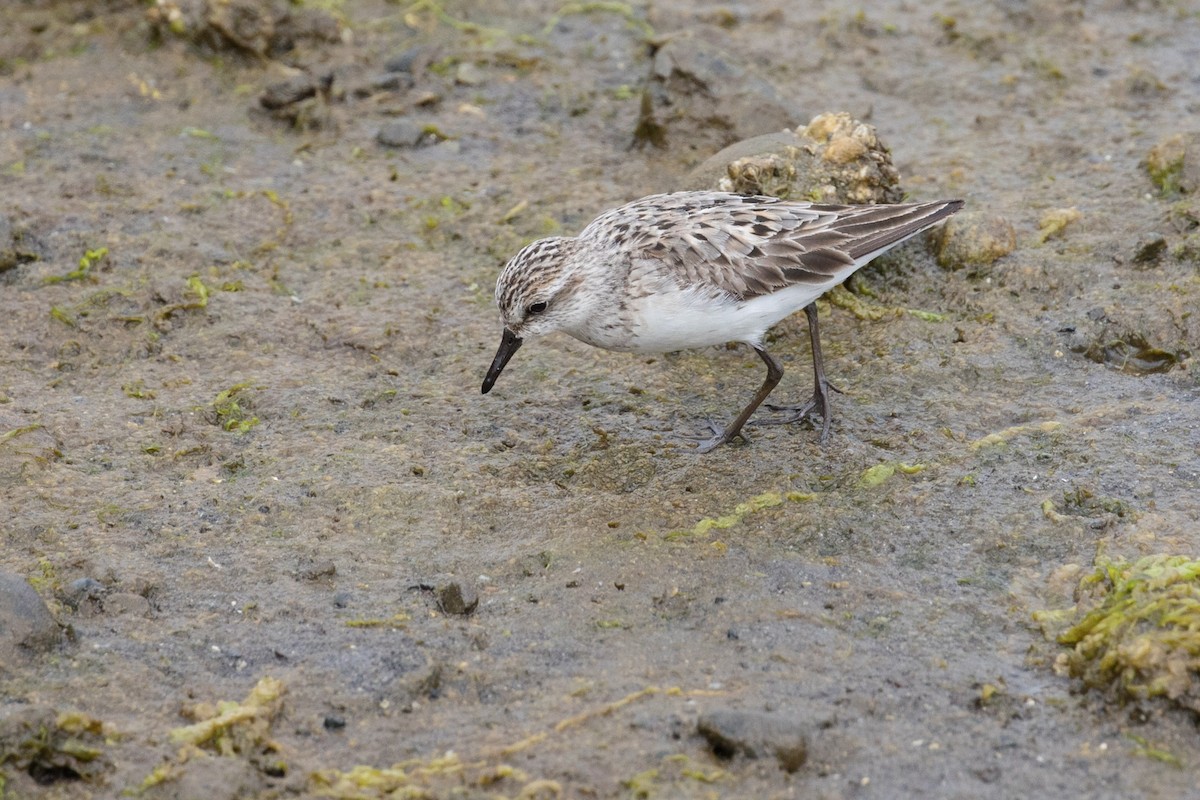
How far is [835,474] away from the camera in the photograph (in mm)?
6906

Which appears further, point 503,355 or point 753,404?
point 753,404

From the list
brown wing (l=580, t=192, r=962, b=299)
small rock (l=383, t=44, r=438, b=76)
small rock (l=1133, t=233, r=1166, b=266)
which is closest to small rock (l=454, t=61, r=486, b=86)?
small rock (l=383, t=44, r=438, b=76)

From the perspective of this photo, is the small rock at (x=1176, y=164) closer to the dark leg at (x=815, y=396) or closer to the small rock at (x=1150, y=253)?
the small rock at (x=1150, y=253)

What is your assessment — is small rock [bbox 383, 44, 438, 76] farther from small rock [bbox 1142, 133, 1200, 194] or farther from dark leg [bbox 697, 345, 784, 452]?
small rock [bbox 1142, 133, 1200, 194]

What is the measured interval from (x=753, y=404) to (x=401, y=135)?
14.4ft

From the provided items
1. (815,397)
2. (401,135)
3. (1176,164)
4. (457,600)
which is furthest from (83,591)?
(1176,164)

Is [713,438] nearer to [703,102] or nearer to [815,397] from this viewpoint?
[815,397]

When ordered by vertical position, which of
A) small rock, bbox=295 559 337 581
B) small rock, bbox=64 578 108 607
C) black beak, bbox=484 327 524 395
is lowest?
small rock, bbox=295 559 337 581

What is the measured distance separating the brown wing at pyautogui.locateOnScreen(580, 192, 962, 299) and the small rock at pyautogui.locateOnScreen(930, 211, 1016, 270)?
0.82 meters

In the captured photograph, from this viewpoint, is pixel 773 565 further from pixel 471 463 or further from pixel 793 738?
pixel 471 463

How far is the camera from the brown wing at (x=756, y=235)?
693 cm

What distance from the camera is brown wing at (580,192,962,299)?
22.7 ft

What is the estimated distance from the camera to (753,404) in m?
7.23

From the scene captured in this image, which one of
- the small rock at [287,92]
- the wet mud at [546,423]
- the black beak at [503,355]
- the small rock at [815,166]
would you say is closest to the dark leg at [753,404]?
the wet mud at [546,423]
